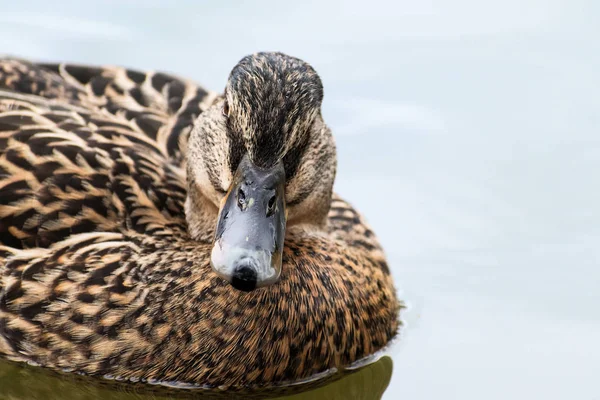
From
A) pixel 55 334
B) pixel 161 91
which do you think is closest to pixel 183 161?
pixel 161 91

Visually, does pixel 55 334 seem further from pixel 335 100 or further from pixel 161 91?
pixel 335 100

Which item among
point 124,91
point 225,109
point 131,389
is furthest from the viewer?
point 124,91

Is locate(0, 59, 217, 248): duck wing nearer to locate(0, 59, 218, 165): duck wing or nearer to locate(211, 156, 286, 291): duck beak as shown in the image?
locate(0, 59, 218, 165): duck wing

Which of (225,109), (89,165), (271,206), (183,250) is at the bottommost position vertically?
(183,250)

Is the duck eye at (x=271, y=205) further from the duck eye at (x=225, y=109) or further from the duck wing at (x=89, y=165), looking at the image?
the duck wing at (x=89, y=165)

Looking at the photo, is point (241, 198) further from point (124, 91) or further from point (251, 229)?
point (124, 91)

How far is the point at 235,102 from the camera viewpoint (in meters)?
6.59

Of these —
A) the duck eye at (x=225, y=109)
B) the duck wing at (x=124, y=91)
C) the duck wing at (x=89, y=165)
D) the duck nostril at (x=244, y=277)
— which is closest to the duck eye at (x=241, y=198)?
the duck nostril at (x=244, y=277)

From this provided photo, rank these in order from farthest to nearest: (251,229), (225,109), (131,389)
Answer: (131,389), (225,109), (251,229)

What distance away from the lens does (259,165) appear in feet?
21.2

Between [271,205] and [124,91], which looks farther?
[124,91]

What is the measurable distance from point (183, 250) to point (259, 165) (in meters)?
0.95

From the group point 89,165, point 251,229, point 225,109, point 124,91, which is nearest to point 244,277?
point 251,229

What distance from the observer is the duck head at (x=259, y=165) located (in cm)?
617
